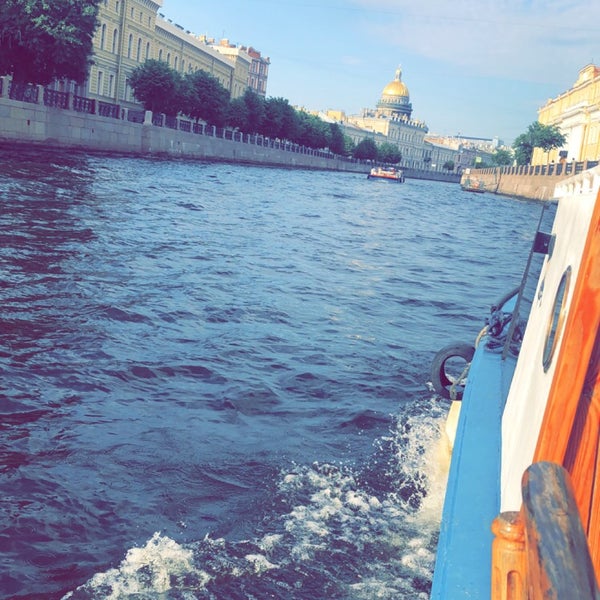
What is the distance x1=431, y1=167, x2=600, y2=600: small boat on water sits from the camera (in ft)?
3.60

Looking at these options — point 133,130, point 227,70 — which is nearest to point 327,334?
point 133,130

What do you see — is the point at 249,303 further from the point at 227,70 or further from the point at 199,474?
the point at 227,70

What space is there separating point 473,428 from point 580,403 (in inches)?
66.6

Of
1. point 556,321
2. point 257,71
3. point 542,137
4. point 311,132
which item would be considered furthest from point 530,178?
point 556,321

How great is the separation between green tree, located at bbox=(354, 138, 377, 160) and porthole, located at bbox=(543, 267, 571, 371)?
109365 mm

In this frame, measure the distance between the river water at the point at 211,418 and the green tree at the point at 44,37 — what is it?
55.4 feet

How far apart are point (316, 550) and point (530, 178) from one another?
59.9 metres

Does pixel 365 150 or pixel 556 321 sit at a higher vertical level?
pixel 556 321

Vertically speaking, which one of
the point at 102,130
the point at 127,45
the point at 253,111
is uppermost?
the point at 127,45

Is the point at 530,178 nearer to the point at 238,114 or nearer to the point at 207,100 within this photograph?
the point at 238,114

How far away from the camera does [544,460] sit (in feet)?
5.26

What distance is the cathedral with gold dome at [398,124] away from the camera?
477 feet

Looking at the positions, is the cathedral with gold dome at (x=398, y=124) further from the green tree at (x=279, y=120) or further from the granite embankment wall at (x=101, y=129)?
the granite embankment wall at (x=101, y=129)

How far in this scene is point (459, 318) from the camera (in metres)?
9.59
